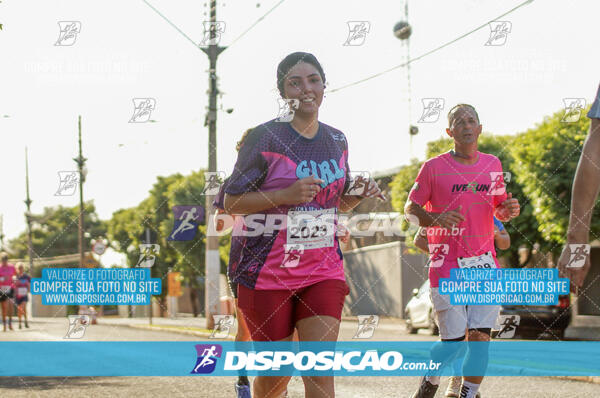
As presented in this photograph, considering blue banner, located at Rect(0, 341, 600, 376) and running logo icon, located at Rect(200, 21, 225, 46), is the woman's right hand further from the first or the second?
running logo icon, located at Rect(200, 21, 225, 46)

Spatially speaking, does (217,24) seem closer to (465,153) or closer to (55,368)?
(55,368)

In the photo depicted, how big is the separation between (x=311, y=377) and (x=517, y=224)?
20.1 m

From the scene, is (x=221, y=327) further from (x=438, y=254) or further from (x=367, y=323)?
(x=438, y=254)

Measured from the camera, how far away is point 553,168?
19.8 metres

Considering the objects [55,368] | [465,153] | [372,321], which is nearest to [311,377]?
[465,153]

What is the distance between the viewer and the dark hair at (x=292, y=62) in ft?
14.1

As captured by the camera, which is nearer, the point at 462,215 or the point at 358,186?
the point at 358,186

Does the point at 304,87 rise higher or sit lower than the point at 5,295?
higher

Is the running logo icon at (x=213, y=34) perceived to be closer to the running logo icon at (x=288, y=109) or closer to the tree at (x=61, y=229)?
the running logo icon at (x=288, y=109)

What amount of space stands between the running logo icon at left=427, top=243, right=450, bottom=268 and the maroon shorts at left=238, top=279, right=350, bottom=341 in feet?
5.79

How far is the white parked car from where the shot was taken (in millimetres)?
18469

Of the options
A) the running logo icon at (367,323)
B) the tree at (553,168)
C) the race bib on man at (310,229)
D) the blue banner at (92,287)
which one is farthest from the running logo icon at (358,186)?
the tree at (553,168)

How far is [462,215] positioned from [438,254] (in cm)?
32

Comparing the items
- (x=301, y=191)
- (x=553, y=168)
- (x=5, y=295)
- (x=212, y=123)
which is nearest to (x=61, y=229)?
(x=5, y=295)
